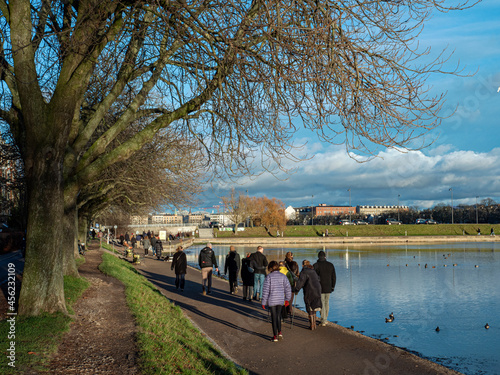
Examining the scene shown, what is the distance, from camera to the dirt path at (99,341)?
671 centimetres

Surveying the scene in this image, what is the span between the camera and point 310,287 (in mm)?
11617

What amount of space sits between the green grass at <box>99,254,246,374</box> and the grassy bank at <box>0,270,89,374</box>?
138 cm

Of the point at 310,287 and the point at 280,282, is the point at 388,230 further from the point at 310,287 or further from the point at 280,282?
the point at 280,282

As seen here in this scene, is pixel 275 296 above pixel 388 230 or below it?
above

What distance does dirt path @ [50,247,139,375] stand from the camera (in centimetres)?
671

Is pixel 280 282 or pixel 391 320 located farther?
pixel 391 320

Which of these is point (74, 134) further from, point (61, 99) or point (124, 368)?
point (124, 368)

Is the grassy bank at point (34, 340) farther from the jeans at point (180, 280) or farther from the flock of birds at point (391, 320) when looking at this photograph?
the flock of birds at point (391, 320)

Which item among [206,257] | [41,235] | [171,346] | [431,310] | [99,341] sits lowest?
[431,310]

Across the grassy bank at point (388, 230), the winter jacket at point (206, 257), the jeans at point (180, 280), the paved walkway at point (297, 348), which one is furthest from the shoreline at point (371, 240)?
the paved walkway at point (297, 348)

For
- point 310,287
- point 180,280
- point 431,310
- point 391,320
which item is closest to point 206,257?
point 180,280

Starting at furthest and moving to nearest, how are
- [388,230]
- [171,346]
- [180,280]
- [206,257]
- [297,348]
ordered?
1. [388,230]
2. [180,280]
3. [206,257]
4. [297,348]
5. [171,346]

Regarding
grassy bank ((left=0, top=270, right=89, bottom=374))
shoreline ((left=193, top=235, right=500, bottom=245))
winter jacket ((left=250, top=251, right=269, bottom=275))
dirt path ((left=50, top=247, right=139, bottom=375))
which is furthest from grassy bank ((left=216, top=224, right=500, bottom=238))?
grassy bank ((left=0, top=270, right=89, bottom=374))

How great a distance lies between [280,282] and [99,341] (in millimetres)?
4176
